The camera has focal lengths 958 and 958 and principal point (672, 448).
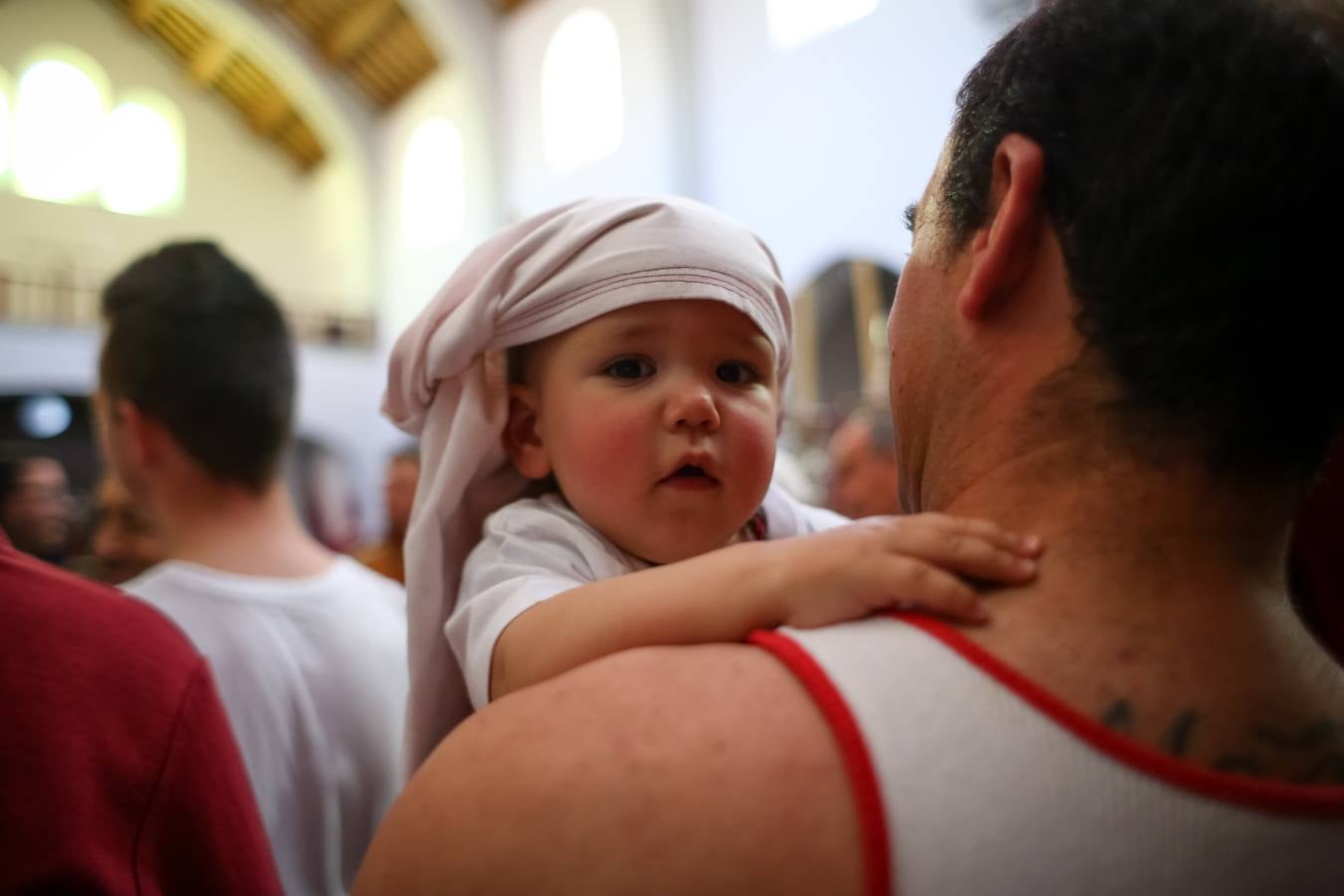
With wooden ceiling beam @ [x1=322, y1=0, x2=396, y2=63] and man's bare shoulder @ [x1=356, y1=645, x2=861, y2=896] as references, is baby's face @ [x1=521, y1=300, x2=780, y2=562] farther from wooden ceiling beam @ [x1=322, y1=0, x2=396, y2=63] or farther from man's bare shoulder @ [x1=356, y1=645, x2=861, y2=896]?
wooden ceiling beam @ [x1=322, y1=0, x2=396, y2=63]

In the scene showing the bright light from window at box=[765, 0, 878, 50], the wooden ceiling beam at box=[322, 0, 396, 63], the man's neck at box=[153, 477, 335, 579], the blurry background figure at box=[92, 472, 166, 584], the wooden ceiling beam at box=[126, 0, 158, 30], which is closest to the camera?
the man's neck at box=[153, 477, 335, 579]

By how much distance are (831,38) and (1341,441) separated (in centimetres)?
613

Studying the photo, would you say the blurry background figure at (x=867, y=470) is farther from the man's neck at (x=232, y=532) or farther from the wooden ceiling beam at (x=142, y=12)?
the wooden ceiling beam at (x=142, y=12)

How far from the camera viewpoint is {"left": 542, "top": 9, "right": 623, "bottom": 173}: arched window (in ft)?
31.8

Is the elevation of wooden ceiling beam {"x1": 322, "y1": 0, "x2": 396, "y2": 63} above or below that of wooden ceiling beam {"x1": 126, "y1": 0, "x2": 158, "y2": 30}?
below

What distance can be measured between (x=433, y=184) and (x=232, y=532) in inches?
457

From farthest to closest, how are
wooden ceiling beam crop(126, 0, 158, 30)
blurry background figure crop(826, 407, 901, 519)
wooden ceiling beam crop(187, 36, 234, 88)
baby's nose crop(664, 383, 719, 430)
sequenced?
1. wooden ceiling beam crop(187, 36, 234, 88)
2. wooden ceiling beam crop(126, 0, 158, 30)
3. blurry background figure crop(826, 407, 901, 519)
4. baby's nose crop(664, 383, 719, 430)

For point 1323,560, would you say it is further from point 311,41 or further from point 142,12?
point 142,12

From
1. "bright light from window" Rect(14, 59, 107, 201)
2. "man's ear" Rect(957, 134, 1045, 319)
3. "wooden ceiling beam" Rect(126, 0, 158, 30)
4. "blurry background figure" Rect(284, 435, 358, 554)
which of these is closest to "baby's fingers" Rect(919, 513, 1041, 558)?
"man's ear" Rect(957, 134, 1045, 319)

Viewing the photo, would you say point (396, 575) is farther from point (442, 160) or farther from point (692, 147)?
point (442, 160)

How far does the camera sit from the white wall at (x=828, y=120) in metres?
5.91

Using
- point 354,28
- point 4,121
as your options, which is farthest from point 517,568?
point 4,121

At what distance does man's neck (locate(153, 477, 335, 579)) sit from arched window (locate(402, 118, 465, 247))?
33.5 feet

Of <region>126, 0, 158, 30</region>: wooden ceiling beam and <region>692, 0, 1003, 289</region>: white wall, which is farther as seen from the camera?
<region>126, 0, 158, 30</region>: wooden ceiling beam
